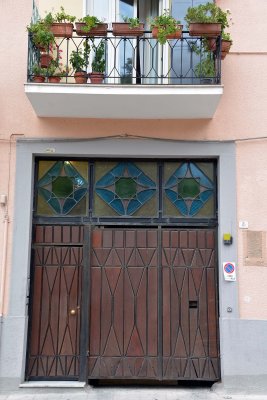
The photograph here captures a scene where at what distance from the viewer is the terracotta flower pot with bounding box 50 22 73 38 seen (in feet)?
20.4

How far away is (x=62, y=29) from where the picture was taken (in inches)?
245

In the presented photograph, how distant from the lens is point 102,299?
6.61 meters

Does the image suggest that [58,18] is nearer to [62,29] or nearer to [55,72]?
[62,29]

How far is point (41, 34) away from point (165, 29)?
1.66 metres

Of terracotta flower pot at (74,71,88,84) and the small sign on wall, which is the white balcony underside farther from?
the small sign on wall

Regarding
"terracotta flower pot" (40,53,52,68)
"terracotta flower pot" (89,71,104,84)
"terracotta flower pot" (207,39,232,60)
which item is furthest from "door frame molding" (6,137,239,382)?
"terracotta flower pot" (207,39,232,60)

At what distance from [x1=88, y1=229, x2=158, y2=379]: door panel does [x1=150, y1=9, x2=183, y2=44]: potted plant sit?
Result: 8.91ft

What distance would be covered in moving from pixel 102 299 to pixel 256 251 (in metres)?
2.30

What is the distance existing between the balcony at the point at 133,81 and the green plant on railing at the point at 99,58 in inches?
0.8

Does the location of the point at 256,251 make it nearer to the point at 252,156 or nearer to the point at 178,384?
the point at 252,156

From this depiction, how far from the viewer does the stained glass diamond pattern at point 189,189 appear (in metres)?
6.83

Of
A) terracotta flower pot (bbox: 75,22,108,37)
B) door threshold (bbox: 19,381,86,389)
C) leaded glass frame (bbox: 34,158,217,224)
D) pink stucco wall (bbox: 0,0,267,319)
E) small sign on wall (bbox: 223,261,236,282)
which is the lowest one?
door threshold (bbox: 19,381,86,389)

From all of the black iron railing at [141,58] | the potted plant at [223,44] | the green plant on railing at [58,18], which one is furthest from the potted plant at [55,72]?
the potted plant at [223,44]

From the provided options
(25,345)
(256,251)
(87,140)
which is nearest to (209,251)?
(256,251)
